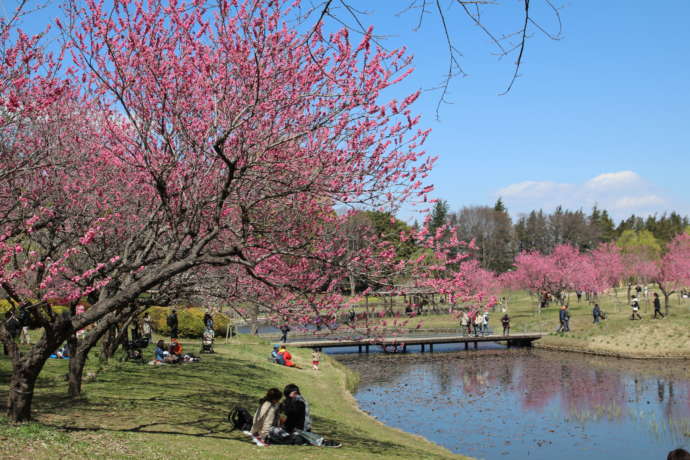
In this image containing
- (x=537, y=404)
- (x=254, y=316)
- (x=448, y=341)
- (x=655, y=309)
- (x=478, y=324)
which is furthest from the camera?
(x=478, y=324)

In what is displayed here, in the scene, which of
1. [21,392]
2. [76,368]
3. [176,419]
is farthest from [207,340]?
[21,392]

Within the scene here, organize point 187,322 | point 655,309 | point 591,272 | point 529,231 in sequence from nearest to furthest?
point 187,322
point 655,309
point 591,272
point 529,231

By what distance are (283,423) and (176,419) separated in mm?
2594

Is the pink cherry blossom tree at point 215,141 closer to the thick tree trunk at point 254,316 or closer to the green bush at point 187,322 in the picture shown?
the thick tree trunk at point 254,316

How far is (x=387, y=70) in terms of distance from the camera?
11.1m

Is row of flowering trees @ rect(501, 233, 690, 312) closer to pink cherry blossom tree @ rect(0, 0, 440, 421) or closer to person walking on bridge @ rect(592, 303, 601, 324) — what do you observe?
person walking on bridge @ rect(592, 303, 601, 324)

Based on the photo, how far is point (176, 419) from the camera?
14133 mm

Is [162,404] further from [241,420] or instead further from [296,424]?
[296,424]

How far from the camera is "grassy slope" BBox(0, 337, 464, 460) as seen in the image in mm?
10039

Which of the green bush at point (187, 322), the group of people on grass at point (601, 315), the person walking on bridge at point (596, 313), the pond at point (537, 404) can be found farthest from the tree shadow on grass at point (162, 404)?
the person walking on bridge at point (596, 313)

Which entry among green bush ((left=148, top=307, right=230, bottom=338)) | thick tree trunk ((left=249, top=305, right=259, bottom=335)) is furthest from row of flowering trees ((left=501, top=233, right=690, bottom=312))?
thick tree trunk ((left=249, top=305, right=259, bottom=335))

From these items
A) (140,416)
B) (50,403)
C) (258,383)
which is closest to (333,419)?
(258,383)

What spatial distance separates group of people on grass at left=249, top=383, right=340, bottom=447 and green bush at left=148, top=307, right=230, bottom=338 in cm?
2455

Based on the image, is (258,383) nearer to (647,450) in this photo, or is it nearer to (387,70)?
(647,450)
